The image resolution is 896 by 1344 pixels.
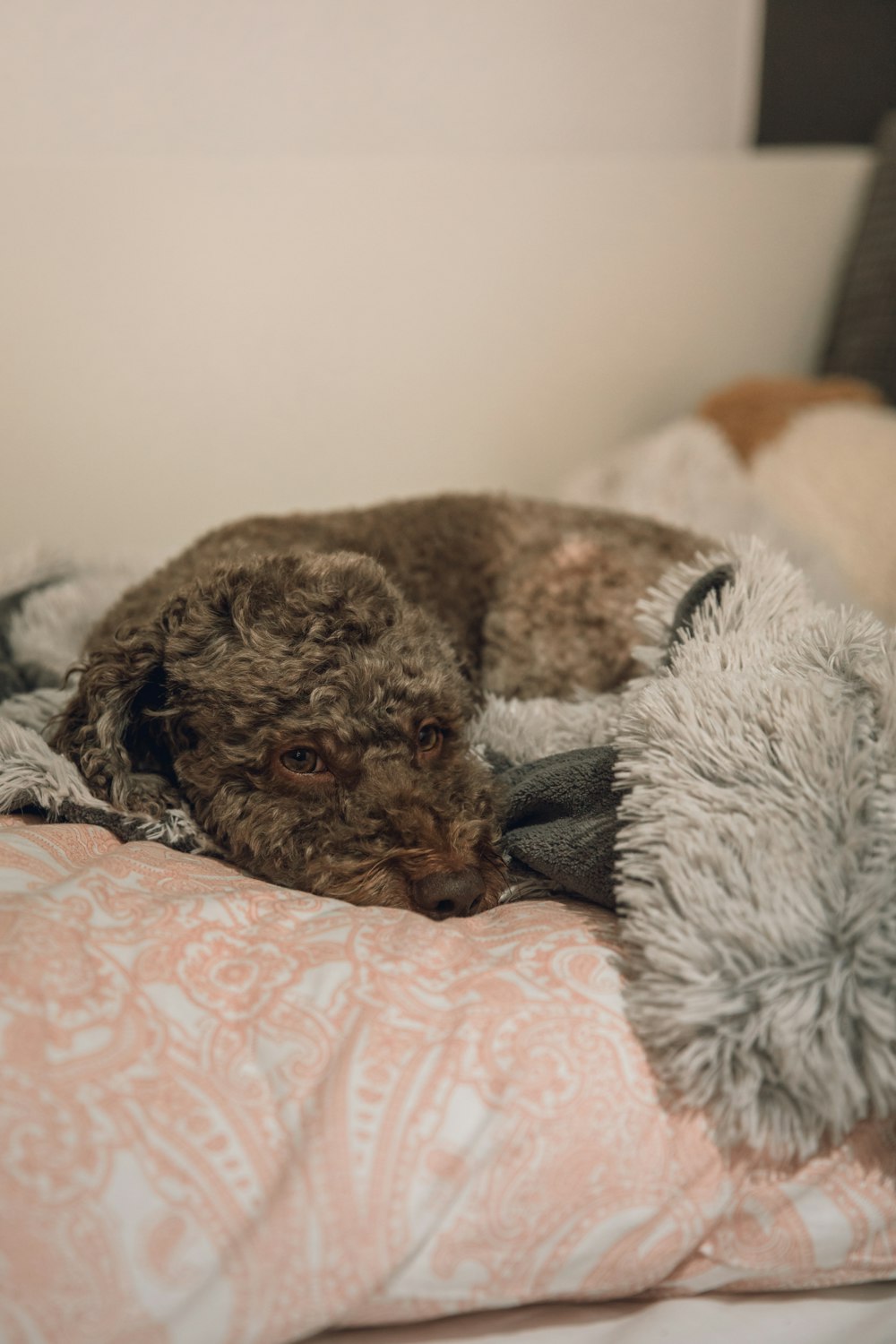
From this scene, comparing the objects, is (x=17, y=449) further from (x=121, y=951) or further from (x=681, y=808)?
(x=681, y=808)

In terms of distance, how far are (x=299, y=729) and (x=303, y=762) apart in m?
0.07

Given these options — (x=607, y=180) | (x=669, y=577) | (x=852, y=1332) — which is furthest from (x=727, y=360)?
(x=852, y=1332)

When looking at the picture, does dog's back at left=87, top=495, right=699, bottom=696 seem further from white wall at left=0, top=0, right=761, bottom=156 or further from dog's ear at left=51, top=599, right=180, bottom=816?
white wall at left=0, top=0, right=761, bottom=156

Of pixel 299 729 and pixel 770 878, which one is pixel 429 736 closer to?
pixel 299 729

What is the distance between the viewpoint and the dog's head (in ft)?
4.30

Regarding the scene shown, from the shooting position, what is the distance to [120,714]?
1410mm

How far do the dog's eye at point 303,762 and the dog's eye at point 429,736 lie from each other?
15cm

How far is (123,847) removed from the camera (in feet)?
4.23

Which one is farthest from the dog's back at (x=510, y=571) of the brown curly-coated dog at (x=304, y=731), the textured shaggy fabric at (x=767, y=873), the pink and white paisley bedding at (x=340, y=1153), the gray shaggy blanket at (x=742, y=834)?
the pink and white paisley bedding at (x=340, y=1153)

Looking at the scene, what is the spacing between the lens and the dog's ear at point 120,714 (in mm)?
1384

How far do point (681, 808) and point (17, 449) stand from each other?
1808mm

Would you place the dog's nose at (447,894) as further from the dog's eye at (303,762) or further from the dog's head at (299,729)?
the dog's eye at (303,762)

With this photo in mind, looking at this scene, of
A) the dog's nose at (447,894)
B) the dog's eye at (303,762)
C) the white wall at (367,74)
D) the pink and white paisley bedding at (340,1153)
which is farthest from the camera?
the white wall at (367,74)

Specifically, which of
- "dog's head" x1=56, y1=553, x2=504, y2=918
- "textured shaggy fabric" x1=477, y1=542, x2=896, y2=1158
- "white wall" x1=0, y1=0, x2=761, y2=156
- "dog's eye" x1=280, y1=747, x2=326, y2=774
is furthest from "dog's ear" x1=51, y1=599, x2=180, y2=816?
"white wall" x1=0, y1=0, x2=761, y2=156
